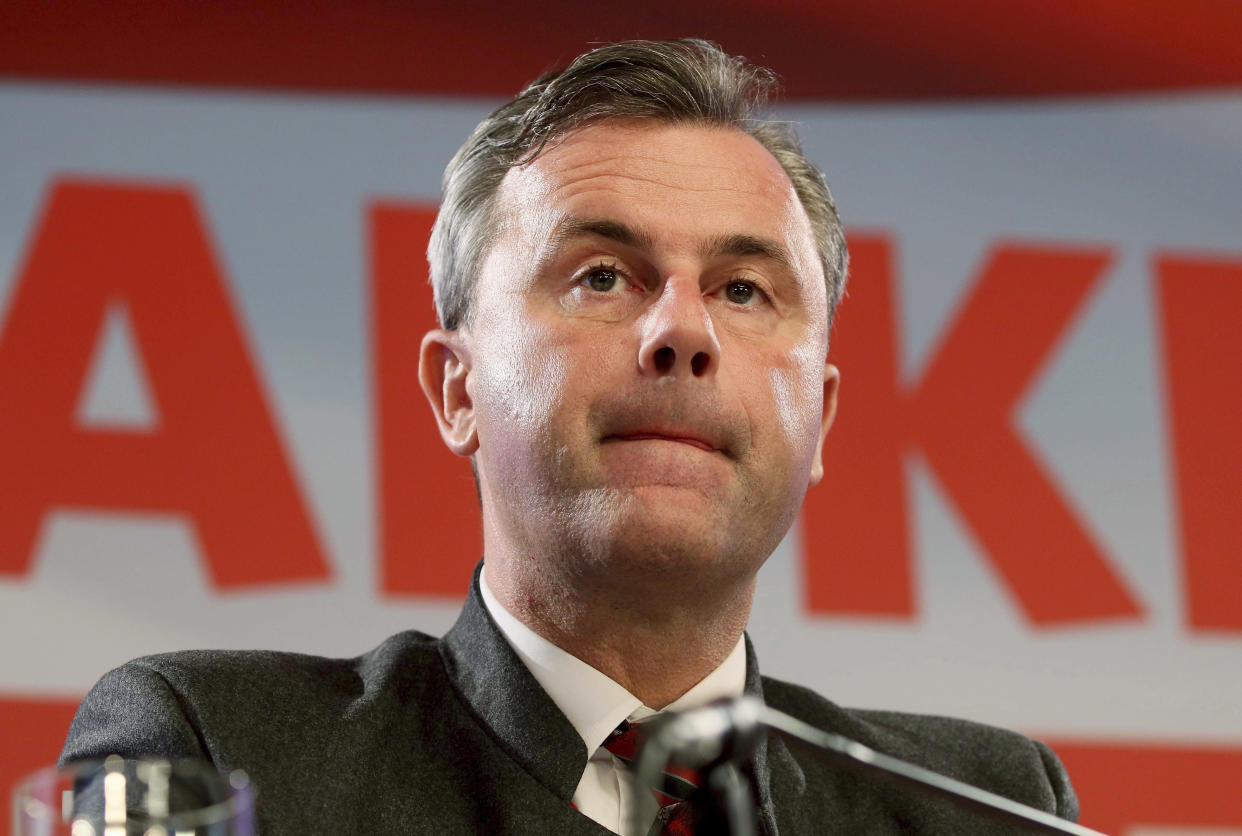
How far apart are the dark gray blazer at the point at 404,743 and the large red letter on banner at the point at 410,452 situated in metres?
0.91

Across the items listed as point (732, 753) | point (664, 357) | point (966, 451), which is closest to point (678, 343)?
point (664, 357)

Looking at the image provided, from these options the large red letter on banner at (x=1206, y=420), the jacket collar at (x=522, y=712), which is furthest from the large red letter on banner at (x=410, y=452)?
the large red letter on banner at (x=1206, y=420)

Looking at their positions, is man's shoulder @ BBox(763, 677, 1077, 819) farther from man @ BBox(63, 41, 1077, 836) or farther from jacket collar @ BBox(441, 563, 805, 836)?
jacket collar @ BBox(441, 563, 805, 836)

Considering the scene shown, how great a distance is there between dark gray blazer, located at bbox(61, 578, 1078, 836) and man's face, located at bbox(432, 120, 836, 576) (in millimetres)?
155

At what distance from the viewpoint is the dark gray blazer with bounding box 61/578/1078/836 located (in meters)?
1.39

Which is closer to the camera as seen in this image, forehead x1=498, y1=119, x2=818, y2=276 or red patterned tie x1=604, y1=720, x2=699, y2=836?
red patterned tie x1=604, y1=720, x2=699, y2=836

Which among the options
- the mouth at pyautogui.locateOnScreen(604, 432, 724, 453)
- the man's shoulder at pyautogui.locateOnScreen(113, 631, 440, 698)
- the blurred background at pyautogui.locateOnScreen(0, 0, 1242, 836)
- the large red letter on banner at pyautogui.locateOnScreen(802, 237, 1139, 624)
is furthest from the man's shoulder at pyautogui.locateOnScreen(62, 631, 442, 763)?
the large red letter on banner at pyautogui.locateOnScreen(802, 237, 1139, 624)

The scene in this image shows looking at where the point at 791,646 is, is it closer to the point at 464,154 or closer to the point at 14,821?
the point at 464,154

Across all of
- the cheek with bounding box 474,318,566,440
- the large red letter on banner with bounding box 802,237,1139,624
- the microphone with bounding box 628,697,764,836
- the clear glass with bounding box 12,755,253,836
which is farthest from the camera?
the large red letter on banner with bounding box 802,237,1139,624

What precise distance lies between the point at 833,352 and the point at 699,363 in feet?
4.63

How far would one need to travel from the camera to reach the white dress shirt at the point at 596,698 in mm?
1443

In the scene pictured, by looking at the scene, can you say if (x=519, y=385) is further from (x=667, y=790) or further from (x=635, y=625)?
(x=667, y=790)

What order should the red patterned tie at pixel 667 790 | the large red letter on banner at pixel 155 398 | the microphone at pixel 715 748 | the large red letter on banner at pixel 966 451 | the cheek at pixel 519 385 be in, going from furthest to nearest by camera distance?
1. the large red letter on banner at pixel 966 451
2. the large red letter on banner at pixel 155 398
3. the cheek at pixel 519 385
4. the red patterned tie at pixel 667 790
5. the microphone at pixel 715 748

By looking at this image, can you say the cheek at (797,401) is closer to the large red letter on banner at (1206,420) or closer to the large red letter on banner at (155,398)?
the large red letter on banner at (155,398)
